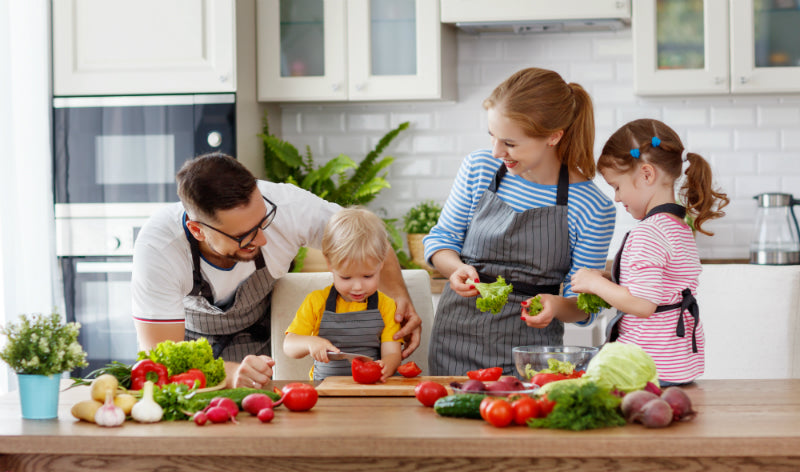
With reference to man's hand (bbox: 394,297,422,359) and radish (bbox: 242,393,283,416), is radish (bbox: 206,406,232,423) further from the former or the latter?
man's hand (bbox: 394,297,422,359)

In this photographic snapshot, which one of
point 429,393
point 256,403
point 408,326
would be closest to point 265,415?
point 256,403

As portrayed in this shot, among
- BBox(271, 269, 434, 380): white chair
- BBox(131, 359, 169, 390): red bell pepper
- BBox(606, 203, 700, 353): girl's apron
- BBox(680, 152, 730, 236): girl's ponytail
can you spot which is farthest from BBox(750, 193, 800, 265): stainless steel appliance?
BBox(131, 359, 169, 390): red bell pepper

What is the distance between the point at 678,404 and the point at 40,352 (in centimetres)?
117

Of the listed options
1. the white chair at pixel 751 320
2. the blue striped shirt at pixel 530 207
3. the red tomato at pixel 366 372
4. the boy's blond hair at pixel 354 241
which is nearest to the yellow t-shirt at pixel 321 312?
the boy's blond hair at pixel 354 241

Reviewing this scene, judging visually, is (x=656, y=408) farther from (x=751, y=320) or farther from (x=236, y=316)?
(x=751, y=320)

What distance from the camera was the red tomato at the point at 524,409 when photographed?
1479 millimetres

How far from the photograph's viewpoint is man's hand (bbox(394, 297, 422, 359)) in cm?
227

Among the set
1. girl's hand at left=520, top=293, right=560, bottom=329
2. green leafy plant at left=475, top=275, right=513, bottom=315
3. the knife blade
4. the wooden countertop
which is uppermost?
green leafy plant at left=475, top=275, right=513, bottom=315

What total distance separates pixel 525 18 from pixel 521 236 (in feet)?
5.63

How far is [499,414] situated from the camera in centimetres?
147

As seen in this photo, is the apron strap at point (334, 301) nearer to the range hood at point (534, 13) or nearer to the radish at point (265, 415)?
the radish at point (265, 415)

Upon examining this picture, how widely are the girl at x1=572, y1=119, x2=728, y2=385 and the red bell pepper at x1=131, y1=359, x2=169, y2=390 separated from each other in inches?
39.4

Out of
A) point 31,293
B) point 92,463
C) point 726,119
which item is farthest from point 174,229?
point 726,119

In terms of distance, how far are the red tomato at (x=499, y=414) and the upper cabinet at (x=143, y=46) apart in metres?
2.51
